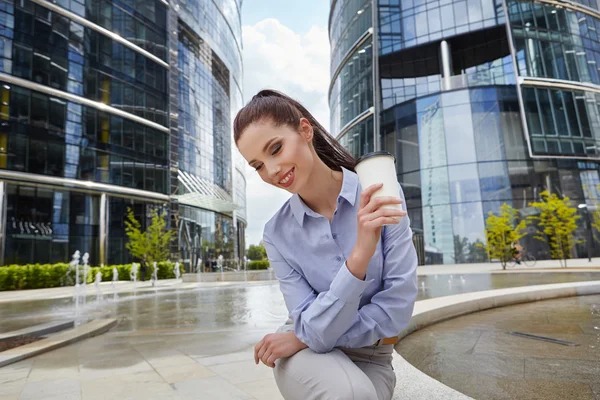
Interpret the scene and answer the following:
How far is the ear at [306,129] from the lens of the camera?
179 centimetres

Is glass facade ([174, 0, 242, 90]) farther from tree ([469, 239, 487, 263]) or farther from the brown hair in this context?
the brown hair

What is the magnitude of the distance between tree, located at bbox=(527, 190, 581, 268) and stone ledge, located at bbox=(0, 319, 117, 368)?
24675 millimetres

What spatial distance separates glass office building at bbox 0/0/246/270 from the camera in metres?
26.0

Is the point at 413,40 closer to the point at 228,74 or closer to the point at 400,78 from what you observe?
the point at 400,78

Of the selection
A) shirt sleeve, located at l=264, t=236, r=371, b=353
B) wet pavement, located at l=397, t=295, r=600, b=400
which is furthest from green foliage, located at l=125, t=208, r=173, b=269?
shirt sleeve, located at l=264, t=236, r=371, b=353

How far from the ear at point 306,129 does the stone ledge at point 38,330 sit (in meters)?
6.00

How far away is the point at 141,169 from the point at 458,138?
26011 millimetres

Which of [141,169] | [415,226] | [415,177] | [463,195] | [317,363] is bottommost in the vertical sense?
[317,363]

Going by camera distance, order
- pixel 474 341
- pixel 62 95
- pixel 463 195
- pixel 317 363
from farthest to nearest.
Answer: pixel 463 195, pixel 62 95, pixel 474 341, pixel 317 363

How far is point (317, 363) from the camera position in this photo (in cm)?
147

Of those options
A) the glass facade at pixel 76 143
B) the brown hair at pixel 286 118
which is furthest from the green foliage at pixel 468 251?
the brown hair at pixel 286 118

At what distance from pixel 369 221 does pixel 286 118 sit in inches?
25.9

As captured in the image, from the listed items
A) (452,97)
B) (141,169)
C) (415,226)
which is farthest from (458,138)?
(141,169)

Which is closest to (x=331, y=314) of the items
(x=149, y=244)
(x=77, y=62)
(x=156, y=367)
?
(x=156, y=367)
